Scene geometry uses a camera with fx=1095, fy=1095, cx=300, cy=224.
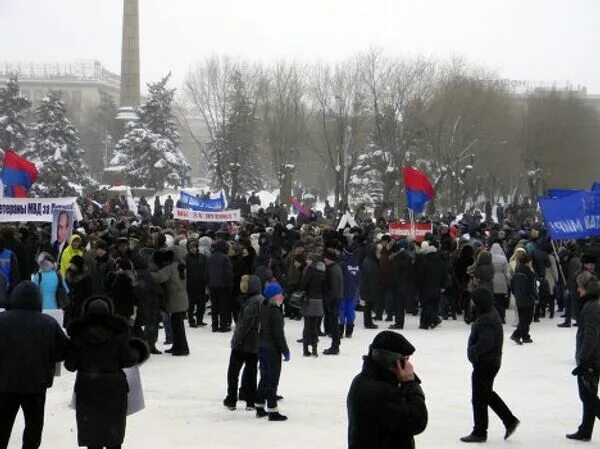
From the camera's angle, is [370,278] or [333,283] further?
[370,278]

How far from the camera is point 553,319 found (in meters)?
20.6

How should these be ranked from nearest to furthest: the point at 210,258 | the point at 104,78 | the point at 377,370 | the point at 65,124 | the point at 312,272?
1. the point at 377,370
2. the point at 312,272
3. the point at 210,258
4. the point at 65,124
5. the point at 104,78

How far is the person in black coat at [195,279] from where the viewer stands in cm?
1830

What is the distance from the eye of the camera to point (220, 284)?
57.6 feet

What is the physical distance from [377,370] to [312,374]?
812 cm

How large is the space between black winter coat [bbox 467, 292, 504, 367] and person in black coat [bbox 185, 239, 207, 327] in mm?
9046

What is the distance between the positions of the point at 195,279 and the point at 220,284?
89 centimetres

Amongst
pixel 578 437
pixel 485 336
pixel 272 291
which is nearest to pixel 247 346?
pixel 272 291

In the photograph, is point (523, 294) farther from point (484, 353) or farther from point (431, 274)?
point (484, 353)

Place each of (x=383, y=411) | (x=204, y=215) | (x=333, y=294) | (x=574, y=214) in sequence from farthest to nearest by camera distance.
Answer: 1. (x=204, y=215)
2. (x=574, y=214)
3. (x=333, y=294)
4. (x=383, y=411)

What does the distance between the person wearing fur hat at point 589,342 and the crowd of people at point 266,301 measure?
0.04 feet

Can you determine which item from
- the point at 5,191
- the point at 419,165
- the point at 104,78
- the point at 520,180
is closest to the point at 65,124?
the point at 419,165

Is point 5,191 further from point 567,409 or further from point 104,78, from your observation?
point 104,78

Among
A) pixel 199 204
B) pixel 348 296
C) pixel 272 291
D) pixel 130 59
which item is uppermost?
pixel 130 59
